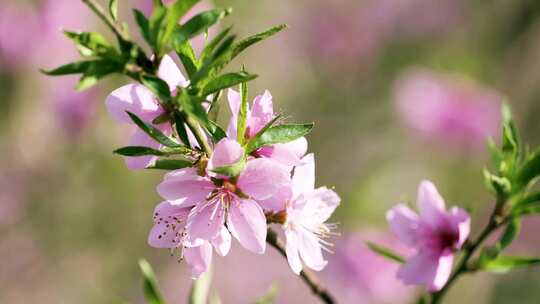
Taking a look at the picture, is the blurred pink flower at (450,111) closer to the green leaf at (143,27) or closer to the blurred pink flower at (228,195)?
the blurred pink flower at (228,195)

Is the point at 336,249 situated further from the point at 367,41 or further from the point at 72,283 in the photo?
the point at 367,41

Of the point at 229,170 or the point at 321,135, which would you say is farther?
the point at 321,135

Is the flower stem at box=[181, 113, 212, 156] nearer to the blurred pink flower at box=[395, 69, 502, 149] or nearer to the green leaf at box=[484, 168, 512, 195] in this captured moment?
the green leaf at box=[484, 168, 512, 195]

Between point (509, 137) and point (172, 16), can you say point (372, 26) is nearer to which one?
point (509, 137)

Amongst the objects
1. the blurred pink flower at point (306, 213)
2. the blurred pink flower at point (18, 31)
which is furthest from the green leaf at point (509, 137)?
the blurred pink flower at point (18, 31)

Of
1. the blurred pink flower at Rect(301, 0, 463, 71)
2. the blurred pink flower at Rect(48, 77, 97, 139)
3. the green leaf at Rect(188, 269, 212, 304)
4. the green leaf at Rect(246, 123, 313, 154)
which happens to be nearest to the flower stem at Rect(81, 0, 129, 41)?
the green leaf at Rect(246, 123, 313, 154)

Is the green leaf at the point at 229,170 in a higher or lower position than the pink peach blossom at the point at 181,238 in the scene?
higher

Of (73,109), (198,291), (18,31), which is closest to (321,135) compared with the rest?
(73,109)
